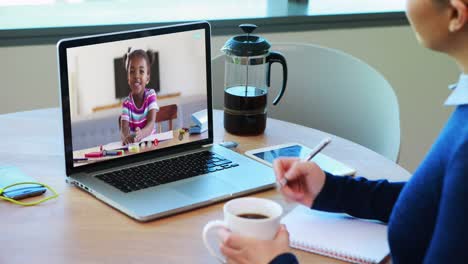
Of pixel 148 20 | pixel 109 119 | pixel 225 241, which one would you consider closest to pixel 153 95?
pixel 109 119

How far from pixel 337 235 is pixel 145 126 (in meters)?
0.49

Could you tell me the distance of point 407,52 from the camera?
111 inches

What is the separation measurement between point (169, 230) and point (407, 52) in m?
1.80

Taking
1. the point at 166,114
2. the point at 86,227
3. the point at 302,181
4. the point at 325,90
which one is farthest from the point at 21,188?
the point at 325,90

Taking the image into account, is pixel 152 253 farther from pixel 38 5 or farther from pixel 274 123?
pixel 38 5

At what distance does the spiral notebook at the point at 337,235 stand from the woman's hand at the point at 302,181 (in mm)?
31

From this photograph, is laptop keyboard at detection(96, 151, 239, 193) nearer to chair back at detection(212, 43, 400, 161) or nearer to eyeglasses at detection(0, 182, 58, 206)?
eyeglasses at detection(0, 182, 58, 206)

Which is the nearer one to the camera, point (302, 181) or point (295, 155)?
point (302, 181)

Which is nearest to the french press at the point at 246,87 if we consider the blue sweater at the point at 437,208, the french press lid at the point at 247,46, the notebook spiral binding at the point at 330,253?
the french press lid at the point at 247,46

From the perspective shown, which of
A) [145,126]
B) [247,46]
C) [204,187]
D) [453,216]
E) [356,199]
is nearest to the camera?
[453,216]

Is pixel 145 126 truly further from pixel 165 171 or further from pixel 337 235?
pixel 337 235


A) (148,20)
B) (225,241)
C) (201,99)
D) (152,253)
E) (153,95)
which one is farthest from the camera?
(148,20)

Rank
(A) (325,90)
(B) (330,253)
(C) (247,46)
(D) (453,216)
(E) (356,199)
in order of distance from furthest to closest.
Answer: (A) (325,90), (C) (247,46), (E) (356,199), (B) (330,253), (D) (453,216)

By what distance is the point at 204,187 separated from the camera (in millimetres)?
1430
